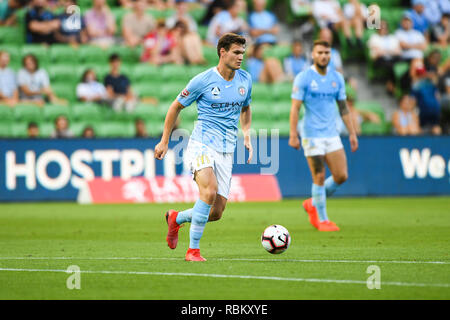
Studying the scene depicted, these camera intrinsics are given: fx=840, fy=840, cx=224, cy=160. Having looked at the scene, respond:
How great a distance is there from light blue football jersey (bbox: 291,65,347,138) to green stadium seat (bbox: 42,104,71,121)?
29.7ft

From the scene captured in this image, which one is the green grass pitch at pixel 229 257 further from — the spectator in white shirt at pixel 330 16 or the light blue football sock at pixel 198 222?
the spectator in white shirt at pixel 330 16

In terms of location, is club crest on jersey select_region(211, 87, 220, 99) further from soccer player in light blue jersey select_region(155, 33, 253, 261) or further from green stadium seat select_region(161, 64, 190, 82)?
green stadium seat select_region(161, 64, 190, 82)

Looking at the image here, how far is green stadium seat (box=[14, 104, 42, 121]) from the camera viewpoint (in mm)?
19781

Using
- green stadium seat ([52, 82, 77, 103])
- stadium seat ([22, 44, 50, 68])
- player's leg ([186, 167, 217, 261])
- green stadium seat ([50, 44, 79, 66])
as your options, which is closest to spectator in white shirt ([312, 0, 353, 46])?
green stadium seat ([50, 44, 79, 66])

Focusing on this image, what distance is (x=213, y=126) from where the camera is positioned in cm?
893

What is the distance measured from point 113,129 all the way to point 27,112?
205cm

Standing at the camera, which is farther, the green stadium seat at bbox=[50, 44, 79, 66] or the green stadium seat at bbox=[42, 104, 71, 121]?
the green stadium seat at bbox=[50, 44, 79, 66]

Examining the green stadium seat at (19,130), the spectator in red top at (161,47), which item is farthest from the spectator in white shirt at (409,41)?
the green stadium seat at (19,130)

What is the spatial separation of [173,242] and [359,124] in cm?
1248

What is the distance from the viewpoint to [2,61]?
19781 mm

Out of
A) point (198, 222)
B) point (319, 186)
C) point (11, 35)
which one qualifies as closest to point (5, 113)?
point (11, 35)

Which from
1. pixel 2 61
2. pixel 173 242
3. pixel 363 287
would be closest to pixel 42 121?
pixel 2 61

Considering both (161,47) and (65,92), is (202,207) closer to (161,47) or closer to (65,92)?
(65,92)
